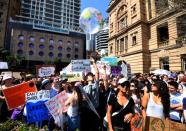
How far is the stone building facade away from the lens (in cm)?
2214

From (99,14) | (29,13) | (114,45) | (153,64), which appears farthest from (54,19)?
(99,14)

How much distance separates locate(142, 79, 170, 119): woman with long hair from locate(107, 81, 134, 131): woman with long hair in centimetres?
44

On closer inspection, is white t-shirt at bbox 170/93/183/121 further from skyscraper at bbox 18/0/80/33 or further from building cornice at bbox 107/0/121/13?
skyscraper at bbox 18/0/80/33

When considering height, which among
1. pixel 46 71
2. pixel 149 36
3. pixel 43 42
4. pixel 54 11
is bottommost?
pixel 46 71

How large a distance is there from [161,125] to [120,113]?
2.25 ft

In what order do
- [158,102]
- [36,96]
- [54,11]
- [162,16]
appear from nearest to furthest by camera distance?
[158,102], [36,96], [162,16], [54,11]

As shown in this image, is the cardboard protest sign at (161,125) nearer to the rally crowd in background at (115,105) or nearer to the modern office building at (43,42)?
the rally crowd in background at (115,105)

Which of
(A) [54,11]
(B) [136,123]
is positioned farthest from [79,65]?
(A) [54,11]

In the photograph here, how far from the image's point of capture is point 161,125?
11.5ft

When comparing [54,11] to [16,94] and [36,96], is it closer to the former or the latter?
[16,94]

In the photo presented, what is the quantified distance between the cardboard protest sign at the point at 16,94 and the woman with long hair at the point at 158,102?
3962 millimetres

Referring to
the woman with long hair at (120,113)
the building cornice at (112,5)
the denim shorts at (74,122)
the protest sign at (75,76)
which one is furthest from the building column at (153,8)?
the woman with long hair at (120,113)

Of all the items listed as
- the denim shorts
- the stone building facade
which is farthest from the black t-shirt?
the stone building facade

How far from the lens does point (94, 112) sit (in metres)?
4.95
